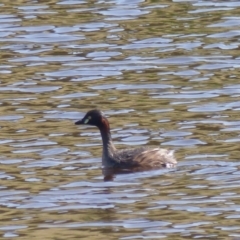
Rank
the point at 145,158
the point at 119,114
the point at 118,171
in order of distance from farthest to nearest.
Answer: the point at 119,114 → the point at 118,171 → the point at 145,158

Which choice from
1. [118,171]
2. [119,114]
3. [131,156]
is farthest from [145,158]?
[119,114]

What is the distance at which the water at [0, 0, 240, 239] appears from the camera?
40.5 ft

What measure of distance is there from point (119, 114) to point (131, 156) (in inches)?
86.6

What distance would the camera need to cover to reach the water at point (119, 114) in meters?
12.3

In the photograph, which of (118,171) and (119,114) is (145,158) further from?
(119,114)

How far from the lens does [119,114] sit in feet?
56.4

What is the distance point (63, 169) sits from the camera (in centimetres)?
1457

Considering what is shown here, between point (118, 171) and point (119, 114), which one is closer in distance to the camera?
point (118, 171)

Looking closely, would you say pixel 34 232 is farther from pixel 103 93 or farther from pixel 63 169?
pixel 103 93

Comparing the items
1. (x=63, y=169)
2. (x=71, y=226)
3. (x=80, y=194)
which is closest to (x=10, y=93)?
(x=63, y=169)

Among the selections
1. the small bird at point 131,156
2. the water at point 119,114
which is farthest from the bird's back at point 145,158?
the water at point 119,114

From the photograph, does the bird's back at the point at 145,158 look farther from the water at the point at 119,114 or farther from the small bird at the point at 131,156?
the water at the point at 119,114

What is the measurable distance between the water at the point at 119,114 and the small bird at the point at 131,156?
167 millimetres

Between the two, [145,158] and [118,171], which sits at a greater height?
[145,158]
